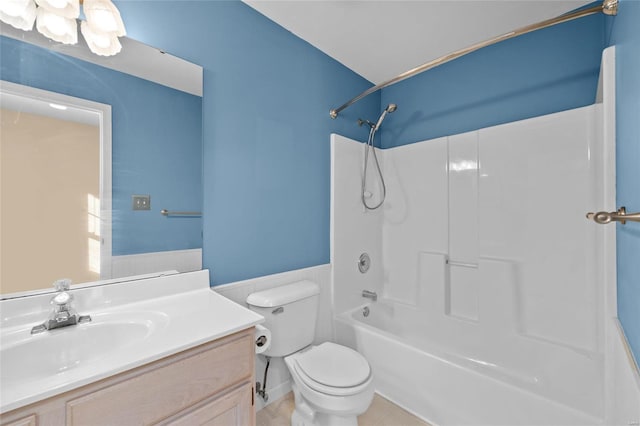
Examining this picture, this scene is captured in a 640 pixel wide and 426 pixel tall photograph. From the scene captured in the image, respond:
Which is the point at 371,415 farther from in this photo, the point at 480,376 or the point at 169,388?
the point at 169,388

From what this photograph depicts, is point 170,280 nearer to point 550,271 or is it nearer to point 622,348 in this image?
point 622,348

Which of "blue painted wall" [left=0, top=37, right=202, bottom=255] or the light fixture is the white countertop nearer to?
"blue painted wall" [left=0, top=37, right=202, bottom=255]

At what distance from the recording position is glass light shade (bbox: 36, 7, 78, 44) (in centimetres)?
98

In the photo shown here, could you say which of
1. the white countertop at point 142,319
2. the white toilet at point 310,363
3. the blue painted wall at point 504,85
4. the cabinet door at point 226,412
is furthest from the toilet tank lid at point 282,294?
the blue painted wall at point 504,85

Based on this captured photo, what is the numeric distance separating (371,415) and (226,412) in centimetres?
110

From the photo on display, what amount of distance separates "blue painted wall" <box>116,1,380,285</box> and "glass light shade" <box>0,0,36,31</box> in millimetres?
323

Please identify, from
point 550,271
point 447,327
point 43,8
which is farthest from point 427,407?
point 43,8

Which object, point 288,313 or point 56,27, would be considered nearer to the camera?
point 56,27

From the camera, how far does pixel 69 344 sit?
90cm

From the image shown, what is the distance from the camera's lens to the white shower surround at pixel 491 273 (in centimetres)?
142

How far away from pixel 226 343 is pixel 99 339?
47 centimetres

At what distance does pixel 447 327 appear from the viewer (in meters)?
2.07

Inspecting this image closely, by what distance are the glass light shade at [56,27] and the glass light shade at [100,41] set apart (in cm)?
3

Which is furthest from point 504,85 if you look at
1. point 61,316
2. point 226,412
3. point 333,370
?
point 61,316
